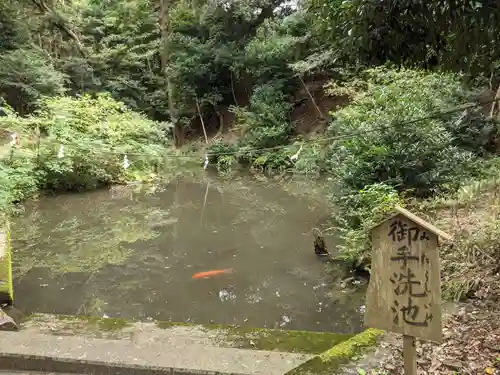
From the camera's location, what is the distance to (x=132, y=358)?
3572 mm

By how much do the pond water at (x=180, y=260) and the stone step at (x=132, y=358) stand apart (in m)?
1.73

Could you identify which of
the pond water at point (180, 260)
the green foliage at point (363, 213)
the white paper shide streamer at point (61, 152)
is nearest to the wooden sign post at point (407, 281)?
the pond water at point (180, 260)

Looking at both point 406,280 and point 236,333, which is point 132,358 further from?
point 406,280

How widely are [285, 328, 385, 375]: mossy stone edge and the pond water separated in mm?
1616

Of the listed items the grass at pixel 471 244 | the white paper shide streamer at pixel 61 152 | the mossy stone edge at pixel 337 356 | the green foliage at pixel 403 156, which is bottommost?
the mossy stone edge at pixel 337 356

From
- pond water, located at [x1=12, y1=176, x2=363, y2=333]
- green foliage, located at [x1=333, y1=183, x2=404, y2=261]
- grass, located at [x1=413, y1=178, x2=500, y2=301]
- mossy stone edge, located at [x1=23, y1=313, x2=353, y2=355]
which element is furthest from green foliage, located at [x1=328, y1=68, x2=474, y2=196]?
mossy stone edge, located at [x1=23, y1=313, x2=353, y2=355]

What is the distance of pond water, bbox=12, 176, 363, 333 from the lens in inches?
227

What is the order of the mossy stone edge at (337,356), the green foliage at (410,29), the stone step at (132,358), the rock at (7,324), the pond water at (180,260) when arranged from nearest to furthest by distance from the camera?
the green foliage at (410,29)
the mossy stone edge at (337,356)
the stone step at (132,358)
the rock at (7,324)
the pond water at (180,260)

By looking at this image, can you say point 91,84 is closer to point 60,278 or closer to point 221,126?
point 221,126

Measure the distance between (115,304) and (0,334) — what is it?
82.9 inches

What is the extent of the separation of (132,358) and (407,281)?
7.21 ft

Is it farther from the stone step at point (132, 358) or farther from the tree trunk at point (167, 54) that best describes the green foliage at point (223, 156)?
the stone step at point (132, 358)

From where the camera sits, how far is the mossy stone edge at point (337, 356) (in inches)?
124

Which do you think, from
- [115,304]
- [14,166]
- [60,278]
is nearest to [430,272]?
[115,304]
